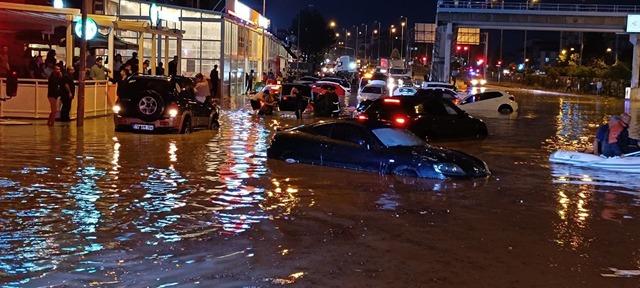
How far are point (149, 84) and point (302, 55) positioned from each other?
95.4 meters

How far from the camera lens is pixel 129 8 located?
A: 44.4 meters

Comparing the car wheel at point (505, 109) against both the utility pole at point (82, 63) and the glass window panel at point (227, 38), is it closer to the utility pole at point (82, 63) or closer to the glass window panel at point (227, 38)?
the glass window panel at point (227, 38)

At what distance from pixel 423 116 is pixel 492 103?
798 inches

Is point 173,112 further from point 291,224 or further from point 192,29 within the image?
point 192,29

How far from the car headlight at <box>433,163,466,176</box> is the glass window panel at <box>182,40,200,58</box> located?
33.5m

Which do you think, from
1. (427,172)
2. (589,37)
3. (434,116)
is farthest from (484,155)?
(589,37)

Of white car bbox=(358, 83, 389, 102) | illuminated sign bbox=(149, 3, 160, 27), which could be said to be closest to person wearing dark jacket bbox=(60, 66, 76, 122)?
illuminated sign bbox=(149, 3, 160, 27)

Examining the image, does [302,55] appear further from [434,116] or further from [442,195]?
[442,195]

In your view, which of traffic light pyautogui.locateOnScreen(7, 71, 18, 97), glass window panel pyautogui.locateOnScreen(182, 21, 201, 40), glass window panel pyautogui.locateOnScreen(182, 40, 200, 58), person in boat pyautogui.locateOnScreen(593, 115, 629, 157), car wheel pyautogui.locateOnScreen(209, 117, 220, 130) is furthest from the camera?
glass window panel pyautogui.locateOnScreen(182, 40, 200, 58)

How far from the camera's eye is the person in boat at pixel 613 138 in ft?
56.0

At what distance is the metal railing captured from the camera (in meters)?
75.8

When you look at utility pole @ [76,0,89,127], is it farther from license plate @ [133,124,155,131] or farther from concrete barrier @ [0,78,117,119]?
concrete barrier @ [0,78,117,119]

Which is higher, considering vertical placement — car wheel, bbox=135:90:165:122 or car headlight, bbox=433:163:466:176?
car wheel, bbox=135:90:165:122

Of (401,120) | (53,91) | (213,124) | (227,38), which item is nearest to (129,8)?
(227,38)
